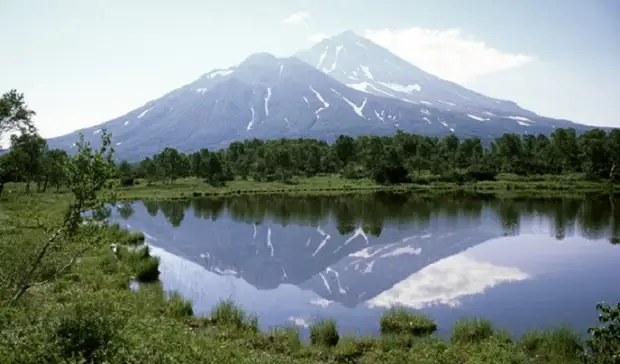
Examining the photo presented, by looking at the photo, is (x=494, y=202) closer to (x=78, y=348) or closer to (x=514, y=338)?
(x=514, y=338)

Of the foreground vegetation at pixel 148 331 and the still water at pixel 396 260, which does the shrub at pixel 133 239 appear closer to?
the still water at pixel 396 260

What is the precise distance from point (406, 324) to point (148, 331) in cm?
1149

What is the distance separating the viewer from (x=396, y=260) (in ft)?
136

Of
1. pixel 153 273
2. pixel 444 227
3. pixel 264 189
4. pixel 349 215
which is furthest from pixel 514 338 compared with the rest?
pixel 264 189

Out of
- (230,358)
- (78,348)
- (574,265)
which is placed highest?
(78,348)

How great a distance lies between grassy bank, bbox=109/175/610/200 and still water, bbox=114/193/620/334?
2488 centimetres

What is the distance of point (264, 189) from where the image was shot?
118 metres

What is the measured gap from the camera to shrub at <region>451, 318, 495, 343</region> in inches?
778

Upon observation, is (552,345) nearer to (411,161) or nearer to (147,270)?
(147,270)

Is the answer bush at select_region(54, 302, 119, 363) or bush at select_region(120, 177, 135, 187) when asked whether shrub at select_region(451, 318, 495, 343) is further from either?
bush at select_region(120, 177, 135, 187)

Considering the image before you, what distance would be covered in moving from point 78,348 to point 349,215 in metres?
59.0

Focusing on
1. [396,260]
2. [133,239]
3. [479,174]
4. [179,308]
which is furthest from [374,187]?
[179,308]

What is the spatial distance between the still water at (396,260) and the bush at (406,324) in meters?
0.77

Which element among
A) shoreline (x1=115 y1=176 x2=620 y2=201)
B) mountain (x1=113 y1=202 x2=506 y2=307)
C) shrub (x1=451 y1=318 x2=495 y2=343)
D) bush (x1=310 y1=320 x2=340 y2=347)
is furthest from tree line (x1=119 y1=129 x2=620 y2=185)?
bush (x1=310 y1=320 x2=340 y2=347)
